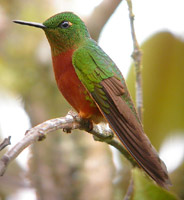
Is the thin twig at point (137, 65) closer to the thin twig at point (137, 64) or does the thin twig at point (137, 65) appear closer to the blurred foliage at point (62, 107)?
the thin twig at point (137, 64)

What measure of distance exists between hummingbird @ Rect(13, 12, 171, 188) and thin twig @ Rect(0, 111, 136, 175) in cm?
10

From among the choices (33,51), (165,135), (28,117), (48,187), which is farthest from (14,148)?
(33,51)

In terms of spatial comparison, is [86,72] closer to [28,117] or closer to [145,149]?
[145,149]

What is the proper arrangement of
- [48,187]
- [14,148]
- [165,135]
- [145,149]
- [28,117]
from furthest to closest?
[28,117], [48,187], [165,135], [145,149], [14,148]

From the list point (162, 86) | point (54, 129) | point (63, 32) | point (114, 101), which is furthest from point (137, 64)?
point (54, 129)

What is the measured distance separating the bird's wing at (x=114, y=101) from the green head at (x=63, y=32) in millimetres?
146

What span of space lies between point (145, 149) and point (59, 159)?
2.20 m

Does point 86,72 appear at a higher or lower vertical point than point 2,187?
higher

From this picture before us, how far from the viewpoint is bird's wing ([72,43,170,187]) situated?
272cm

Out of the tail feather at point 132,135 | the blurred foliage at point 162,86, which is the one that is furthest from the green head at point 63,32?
the blurred foliage at point 162,86

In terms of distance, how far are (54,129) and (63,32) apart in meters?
1.66

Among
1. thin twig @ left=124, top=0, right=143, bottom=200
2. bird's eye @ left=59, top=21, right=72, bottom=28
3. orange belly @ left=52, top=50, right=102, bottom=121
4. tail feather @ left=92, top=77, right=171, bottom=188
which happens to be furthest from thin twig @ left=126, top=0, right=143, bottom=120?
bird's eye @ left=59, top=21, right=72, bottom=28

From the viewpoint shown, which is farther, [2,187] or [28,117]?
[28,117]

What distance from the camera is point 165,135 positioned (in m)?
3.92
